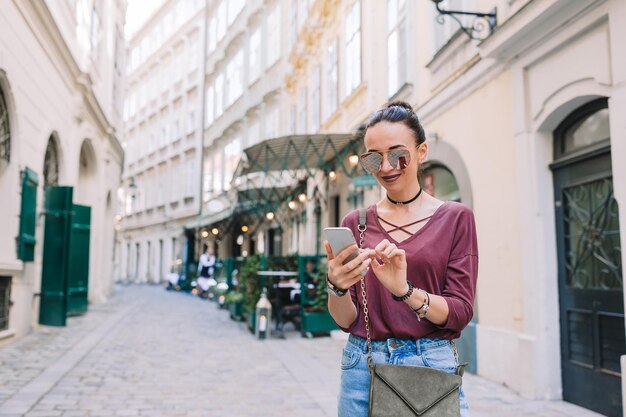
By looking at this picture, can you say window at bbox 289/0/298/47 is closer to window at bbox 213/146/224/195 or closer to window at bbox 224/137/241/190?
window at bbox 224/137/241/190

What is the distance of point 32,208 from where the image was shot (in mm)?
10266

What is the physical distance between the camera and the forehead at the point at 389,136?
73.2 inches

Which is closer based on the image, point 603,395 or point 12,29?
point 603,395

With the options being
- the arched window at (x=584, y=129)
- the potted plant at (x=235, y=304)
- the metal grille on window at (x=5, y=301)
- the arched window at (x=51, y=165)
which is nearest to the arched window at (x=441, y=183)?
the arched window at (x=584, y=129)

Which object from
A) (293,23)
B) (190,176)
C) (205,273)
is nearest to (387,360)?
(293,23)

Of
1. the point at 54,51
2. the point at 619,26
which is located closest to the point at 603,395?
the point at 619,26

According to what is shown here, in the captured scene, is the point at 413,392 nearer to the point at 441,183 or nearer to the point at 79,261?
the point at 441,183

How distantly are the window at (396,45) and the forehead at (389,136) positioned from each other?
8.80 meters

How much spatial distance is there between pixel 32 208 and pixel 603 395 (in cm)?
879

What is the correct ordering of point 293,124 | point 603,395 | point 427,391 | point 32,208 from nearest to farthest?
point 427,391 → point 603,395 → point 32,208 → point 293,124

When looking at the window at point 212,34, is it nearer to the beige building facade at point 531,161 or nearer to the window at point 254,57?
the window at point 254,57

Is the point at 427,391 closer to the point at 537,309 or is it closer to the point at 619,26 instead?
the point at 619,26

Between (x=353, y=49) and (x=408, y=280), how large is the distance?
469 inches

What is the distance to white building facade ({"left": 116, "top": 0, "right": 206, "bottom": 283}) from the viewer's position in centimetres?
3400
